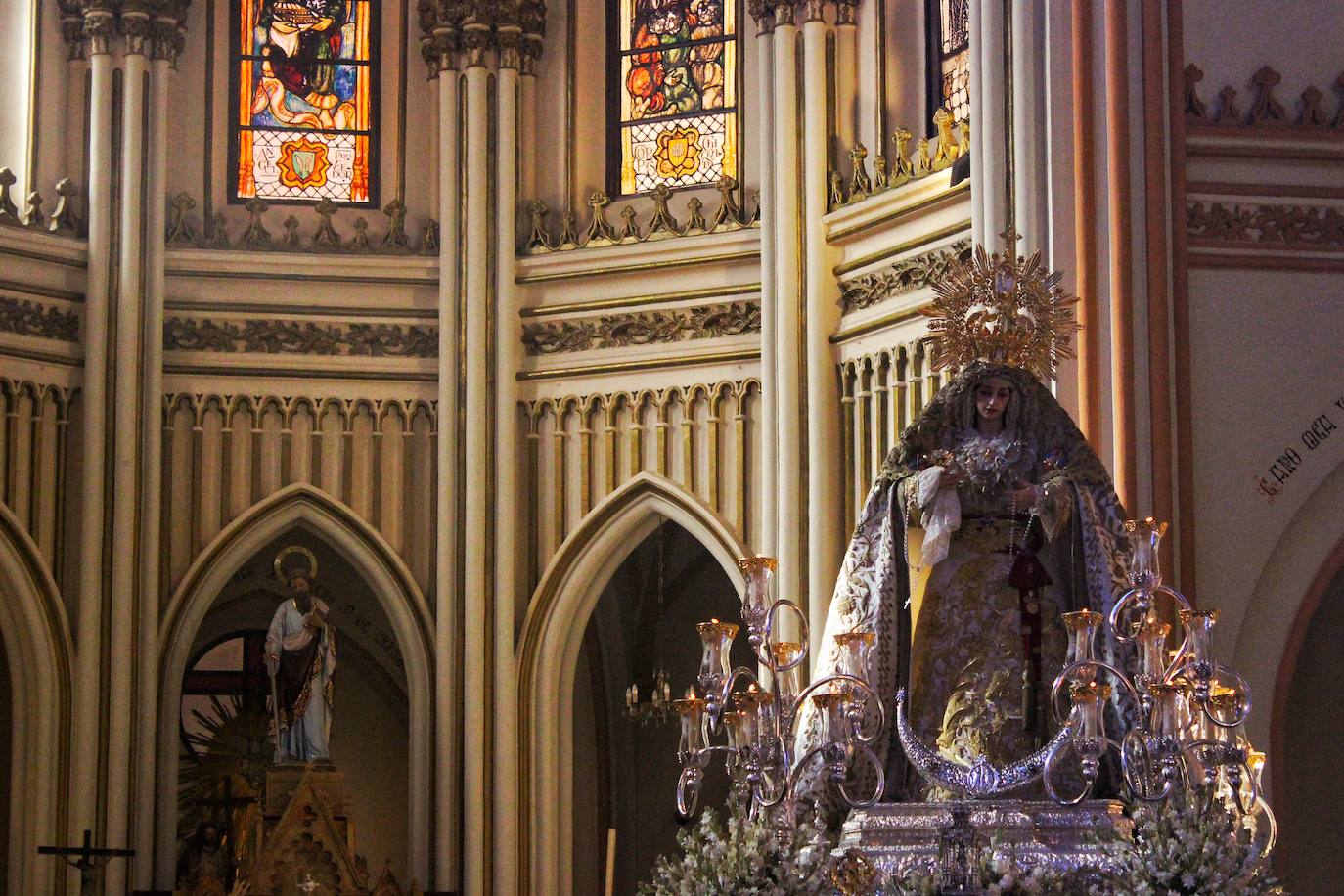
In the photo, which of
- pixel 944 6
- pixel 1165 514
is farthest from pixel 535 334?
pixel 1165 514

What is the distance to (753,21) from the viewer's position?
1523 centimetres

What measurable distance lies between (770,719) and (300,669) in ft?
24.1

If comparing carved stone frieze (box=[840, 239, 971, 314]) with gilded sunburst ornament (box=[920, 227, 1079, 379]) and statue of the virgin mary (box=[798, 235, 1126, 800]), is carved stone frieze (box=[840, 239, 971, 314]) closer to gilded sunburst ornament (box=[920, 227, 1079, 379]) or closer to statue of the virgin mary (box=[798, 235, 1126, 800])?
gilded sunburst ornament (box=[920, 227, 1079, 379])

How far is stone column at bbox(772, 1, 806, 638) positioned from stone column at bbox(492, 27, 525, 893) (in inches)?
69.0

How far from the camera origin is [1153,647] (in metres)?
7.78

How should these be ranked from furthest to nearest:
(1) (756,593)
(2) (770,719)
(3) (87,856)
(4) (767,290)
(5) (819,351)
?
→ (4) (767,290), (5) (819,351), (3) (87,856), (1) (756,593), (2) (770,719)

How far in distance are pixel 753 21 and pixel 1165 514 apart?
16.9ft

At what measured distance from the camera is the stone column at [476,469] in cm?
1478

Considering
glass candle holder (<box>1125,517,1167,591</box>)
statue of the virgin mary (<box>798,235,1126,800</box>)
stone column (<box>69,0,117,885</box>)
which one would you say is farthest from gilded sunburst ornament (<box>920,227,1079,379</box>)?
stone column (<box>69,0,117,885</box>)

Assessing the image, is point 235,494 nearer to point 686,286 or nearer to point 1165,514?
point 686,286

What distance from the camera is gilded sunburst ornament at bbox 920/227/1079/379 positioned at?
884 centimetres

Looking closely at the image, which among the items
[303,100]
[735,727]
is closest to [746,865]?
[735,727]

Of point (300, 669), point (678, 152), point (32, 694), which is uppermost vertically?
point (678, 152)

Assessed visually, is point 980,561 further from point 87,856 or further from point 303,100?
point 303,100
